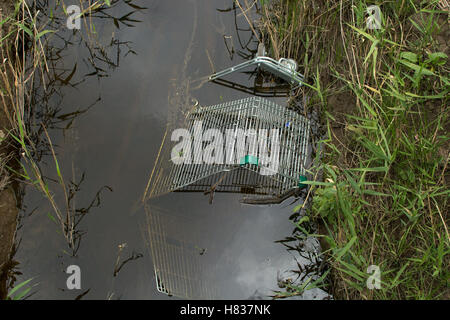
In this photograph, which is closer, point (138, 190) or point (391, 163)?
point (391, 163)

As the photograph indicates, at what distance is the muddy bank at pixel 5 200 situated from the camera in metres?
2.35

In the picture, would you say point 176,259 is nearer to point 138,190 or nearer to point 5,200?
point 138,190

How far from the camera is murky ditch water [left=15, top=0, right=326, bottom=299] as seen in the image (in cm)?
238

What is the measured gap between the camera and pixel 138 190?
2654mm

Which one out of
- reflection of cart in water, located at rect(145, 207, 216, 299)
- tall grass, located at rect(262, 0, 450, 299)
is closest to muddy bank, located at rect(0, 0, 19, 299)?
reflection of cart in water, located at rect(145, 207, 216, 299)

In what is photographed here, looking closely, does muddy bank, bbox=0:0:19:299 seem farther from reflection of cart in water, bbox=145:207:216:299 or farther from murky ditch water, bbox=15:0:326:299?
reflection of cart in water, bbox=145:207:216:299

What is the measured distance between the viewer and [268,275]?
2443 millimetres

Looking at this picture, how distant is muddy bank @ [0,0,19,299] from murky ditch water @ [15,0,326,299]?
7 centimetres

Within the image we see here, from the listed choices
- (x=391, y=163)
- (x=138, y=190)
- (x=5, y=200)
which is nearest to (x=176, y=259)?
(x=138, y=190)

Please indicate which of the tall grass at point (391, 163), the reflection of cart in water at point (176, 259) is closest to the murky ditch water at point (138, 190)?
the reflection of cart in water at point (176, 259)

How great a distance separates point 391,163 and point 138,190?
1640 mm

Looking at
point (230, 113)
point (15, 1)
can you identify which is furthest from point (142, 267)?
point (15, 1)

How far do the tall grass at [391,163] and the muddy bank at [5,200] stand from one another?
1870mm
